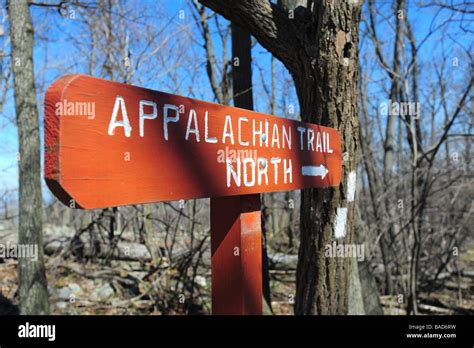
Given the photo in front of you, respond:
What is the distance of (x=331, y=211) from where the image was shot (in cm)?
199

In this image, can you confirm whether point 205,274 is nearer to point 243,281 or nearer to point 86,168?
point 243,281

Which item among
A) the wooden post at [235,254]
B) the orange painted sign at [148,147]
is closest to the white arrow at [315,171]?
the orange painted sign at [148,147]

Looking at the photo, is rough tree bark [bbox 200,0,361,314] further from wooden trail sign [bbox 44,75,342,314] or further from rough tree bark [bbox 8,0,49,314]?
rough tree bark [bbox 8,0,49,314]

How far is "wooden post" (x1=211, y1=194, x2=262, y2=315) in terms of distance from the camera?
1.26m

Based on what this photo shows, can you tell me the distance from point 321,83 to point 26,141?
3.97m

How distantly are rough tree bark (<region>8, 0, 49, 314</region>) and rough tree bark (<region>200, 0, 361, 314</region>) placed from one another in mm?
3541

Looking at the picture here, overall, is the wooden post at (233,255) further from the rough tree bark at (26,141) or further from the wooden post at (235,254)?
the rough tree bark at (26,141)

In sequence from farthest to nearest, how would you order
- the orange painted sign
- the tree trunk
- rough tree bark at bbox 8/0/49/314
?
1. rough tree bark at bbox 8/0/49/314
2. the tree trunk
3. the orange painted sign

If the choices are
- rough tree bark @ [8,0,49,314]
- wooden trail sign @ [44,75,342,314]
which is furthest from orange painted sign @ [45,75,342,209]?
rough tree bark @ [8,0,49,314]

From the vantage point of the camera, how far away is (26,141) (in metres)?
4.63

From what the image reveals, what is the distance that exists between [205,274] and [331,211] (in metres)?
4.10

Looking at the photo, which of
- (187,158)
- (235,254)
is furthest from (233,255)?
(187,158)

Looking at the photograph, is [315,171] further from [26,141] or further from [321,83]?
[26,141]

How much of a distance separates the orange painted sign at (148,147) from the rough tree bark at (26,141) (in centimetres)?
420
